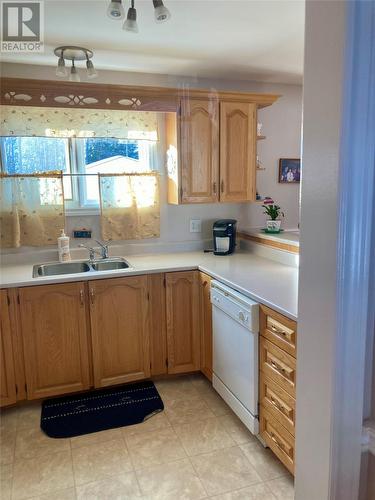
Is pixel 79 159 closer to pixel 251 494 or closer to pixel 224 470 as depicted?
pixel 224 470

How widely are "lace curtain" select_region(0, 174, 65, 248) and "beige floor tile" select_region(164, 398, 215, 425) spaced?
59.3 inches

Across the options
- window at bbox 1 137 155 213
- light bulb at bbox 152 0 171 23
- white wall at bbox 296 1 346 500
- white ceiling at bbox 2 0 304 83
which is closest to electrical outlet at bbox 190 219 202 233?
window at bbox 1 137 155 213

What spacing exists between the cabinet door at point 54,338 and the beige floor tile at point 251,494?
4.04ft

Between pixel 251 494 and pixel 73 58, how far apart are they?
275cm

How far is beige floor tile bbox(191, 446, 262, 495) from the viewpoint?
1.94 m

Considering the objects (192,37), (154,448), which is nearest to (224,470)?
(154,448)

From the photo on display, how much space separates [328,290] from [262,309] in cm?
131

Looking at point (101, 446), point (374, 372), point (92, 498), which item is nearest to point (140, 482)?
point (92, 498)

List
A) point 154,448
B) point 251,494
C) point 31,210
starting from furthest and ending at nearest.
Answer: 1. point 31,210
2. point 154,448
3. point 251,494

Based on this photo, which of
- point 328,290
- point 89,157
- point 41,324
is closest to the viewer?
point 328,290

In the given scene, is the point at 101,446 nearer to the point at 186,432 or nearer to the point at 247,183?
the point at 186,432

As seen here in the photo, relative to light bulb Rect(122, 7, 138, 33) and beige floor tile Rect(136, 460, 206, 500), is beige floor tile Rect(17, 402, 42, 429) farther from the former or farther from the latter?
light bulb Rect(122, 7, 138, 33)

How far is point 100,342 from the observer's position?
268cm

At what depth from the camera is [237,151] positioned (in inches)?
123
